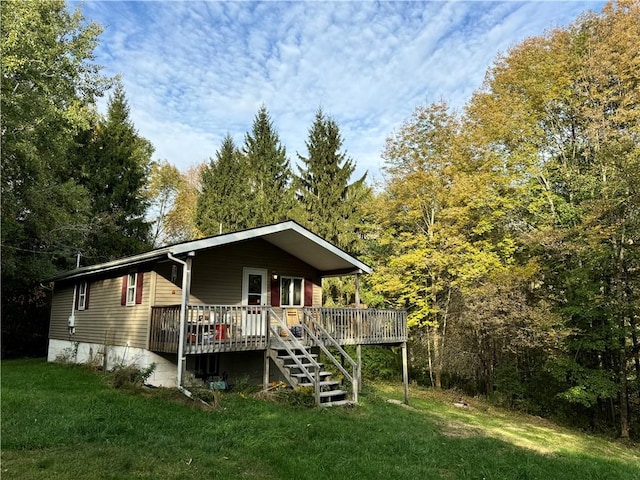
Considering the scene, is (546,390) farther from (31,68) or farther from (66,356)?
(31,68)

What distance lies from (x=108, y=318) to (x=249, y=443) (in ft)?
28.8

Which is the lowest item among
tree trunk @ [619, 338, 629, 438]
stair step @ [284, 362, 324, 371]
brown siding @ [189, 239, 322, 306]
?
tree trunk @ [619, 338, 629, 438]

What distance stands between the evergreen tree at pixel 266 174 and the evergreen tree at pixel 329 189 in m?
1.43

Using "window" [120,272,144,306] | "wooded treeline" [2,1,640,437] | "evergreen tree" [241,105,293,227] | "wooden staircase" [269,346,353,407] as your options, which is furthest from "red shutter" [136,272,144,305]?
"evergreen tree" [241,105,293,227]

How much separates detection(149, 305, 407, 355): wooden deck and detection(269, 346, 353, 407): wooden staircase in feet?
1.62

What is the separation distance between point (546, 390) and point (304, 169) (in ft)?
55.3

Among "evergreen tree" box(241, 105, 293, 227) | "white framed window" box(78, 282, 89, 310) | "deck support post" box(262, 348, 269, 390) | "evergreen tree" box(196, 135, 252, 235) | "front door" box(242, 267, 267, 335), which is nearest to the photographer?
"deck support post" box(262, 348, 269, 390)

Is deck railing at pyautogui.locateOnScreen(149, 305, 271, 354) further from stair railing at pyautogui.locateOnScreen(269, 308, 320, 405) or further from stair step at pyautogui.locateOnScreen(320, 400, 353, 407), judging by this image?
stair step at pyautogui.locateOnScreen(320, 400, 353, 407)

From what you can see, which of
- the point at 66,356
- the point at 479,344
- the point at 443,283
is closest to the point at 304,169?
the point at 443,283

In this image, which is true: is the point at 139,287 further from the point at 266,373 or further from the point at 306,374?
the point at 306,374

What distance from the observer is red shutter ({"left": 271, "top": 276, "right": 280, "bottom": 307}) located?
1424 cm

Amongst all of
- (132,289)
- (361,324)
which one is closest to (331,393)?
(361,324)

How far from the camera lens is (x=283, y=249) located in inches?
574

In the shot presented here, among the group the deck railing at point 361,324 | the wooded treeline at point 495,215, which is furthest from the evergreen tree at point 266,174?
the deck railing at point 361,324
